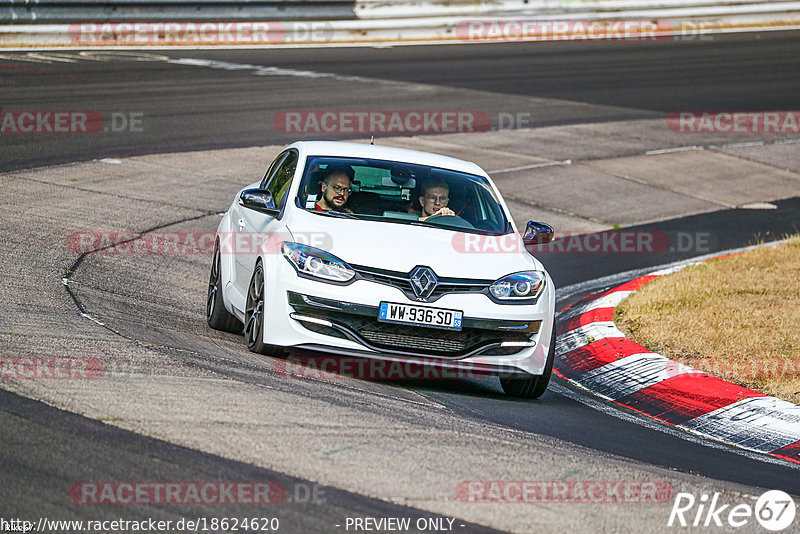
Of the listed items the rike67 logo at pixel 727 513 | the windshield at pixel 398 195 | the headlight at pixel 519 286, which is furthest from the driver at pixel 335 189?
the rike67 logo at pixel 727 513

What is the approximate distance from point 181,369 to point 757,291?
6249 mm

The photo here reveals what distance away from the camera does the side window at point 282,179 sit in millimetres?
8586

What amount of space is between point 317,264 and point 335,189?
41.4 inches

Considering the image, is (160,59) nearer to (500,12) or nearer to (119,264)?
(500,12)

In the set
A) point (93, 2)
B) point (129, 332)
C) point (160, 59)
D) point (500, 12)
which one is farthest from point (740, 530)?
point (500, 12)

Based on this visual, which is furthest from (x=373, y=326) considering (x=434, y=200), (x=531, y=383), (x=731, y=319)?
(x=731, y=319)

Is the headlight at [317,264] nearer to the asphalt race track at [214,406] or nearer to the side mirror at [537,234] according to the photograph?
the asphalt race track at [214,406]

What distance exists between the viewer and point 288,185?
28.2ft

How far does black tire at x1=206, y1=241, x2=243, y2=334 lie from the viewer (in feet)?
28.7

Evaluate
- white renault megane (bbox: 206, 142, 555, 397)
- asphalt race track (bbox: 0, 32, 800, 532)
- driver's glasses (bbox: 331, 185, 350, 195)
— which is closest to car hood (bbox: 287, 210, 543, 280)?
white renault megane (bbox: 206, 142, 555, 397)

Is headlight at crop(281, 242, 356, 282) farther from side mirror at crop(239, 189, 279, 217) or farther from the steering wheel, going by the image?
the steering wheel

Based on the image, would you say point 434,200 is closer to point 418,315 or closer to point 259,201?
point 259,201

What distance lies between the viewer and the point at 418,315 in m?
7.31

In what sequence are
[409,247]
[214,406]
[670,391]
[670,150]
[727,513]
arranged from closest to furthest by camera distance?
[727,513], [214,406], [409,247], [670,391], [670,150]
